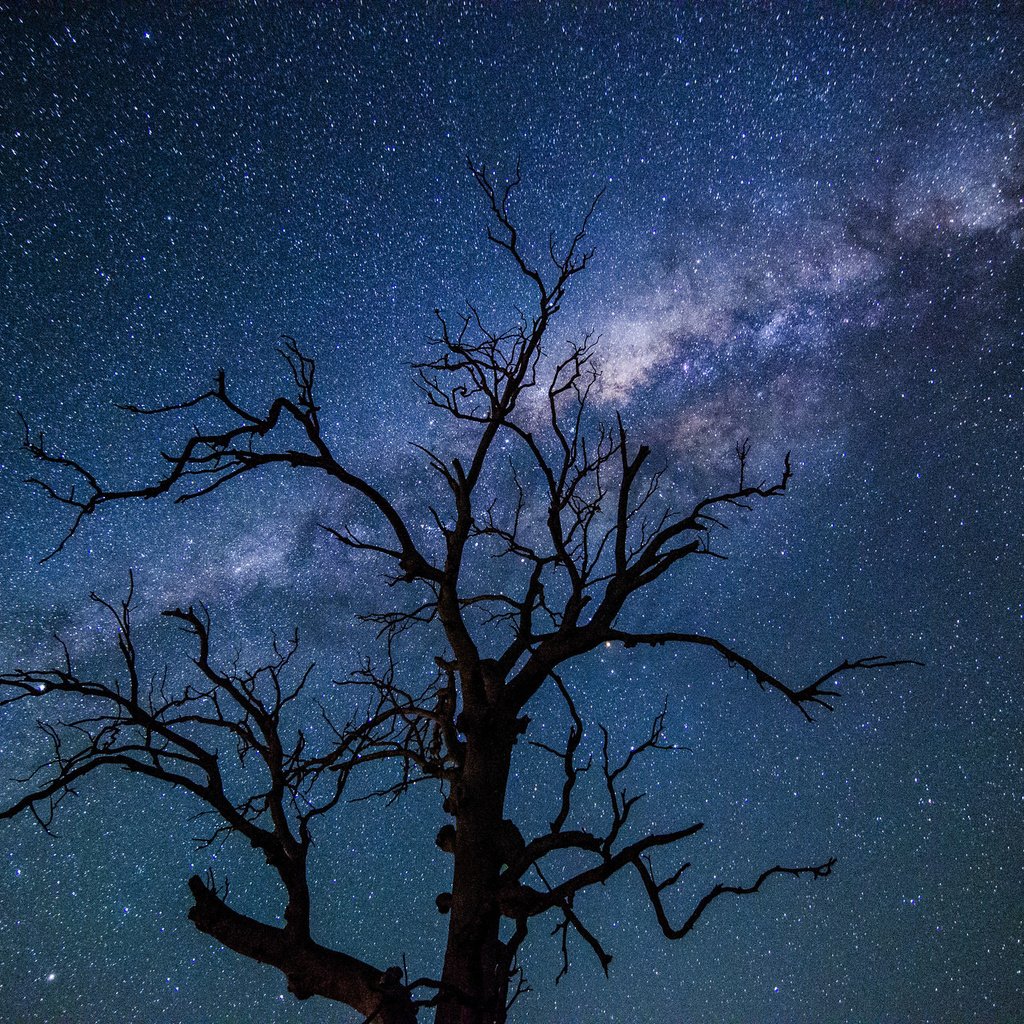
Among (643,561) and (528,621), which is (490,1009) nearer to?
(528,621)

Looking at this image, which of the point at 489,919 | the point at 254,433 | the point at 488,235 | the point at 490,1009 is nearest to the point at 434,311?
the point at 488,235

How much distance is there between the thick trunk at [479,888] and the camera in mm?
4004

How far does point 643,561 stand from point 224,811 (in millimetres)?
3077

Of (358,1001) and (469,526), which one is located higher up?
(469,526)

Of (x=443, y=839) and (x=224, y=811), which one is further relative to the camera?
(x=443, y=839)

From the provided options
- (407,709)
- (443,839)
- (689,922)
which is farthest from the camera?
(407,709)

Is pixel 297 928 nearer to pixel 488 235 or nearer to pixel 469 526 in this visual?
pixel 469 526

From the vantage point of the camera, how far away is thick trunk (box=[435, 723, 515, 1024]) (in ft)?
13.1

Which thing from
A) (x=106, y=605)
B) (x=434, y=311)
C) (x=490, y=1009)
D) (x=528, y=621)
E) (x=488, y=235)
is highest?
(x=488, y=235)

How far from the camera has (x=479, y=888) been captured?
441 cm

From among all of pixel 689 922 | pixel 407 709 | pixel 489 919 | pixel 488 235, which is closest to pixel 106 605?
pixel 407 709

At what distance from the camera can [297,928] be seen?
439cm

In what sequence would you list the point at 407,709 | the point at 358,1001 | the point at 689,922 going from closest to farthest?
the point at 689,922, the point at 358,1001, the point at 407,709

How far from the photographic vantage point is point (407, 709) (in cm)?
521
